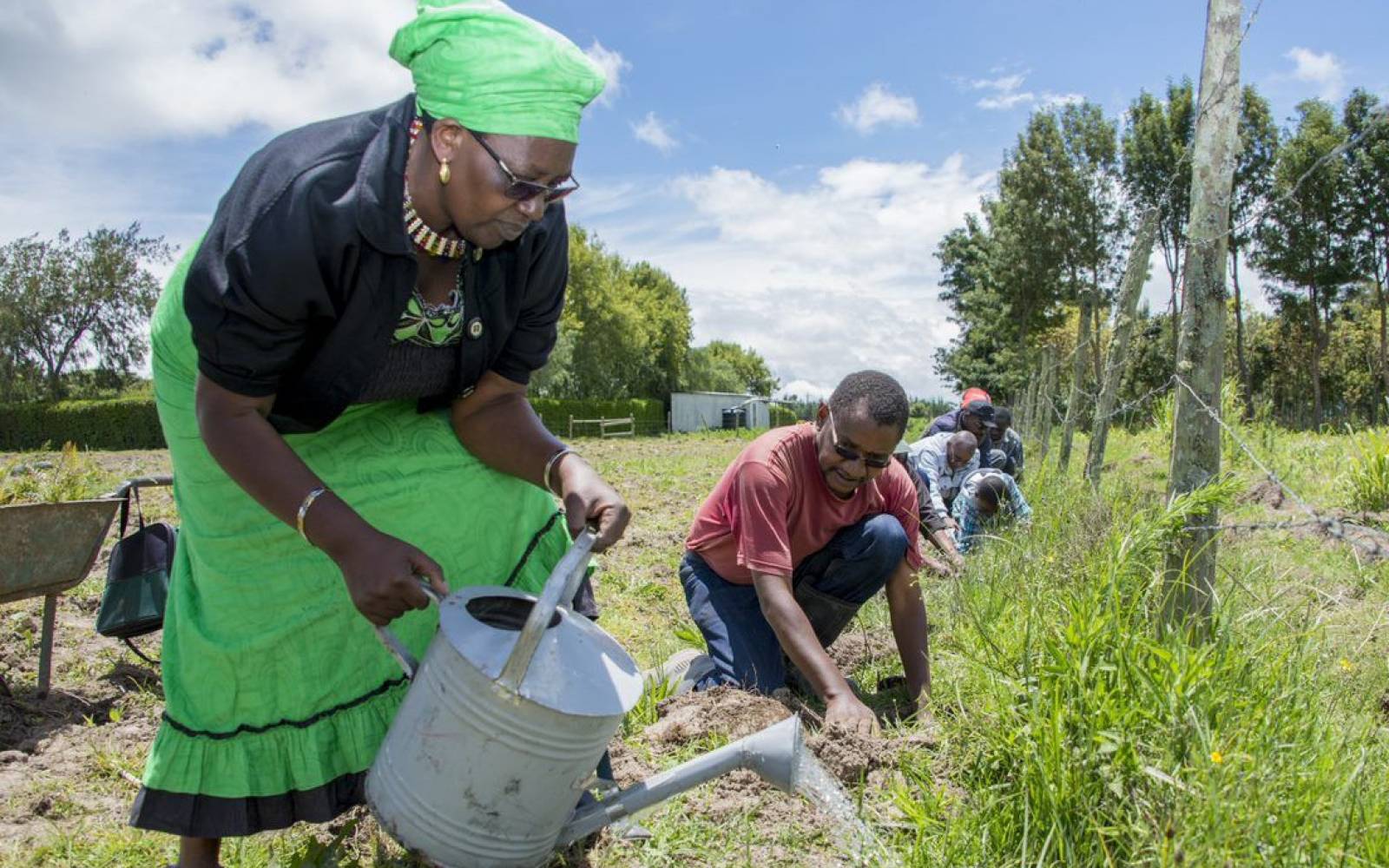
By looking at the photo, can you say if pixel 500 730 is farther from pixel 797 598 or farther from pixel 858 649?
pixel 858 649

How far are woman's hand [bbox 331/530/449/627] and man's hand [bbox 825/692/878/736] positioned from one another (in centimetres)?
130

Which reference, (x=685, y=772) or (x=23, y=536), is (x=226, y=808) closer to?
(x=685, y=772)

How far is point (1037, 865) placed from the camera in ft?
6.37

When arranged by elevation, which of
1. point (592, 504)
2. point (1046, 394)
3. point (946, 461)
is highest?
point (1046, 394)

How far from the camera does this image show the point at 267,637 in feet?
6.43

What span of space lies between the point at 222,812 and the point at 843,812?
4.30ft

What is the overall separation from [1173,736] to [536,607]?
4.27ft

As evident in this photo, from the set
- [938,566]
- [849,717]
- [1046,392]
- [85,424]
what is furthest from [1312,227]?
[85,424]

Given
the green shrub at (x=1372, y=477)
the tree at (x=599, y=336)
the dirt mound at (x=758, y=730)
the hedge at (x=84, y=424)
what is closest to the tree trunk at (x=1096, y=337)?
the green shrub at (x=1372, y=477)

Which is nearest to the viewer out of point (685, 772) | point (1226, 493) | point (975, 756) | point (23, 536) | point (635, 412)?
point (685, 772)

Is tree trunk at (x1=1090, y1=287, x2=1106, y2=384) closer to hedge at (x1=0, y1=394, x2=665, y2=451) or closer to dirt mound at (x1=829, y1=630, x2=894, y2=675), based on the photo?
dirt mound at (x1=829, y1=630, x2=894, y2=675)

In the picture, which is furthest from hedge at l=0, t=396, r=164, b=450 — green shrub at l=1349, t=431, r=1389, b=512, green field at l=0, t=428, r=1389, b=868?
green shrub at l=1349, t=431, r=1389, b=512

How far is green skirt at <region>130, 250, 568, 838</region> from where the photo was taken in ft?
6.39

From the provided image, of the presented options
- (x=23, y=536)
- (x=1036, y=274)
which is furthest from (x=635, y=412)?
(x=23, y=536)
